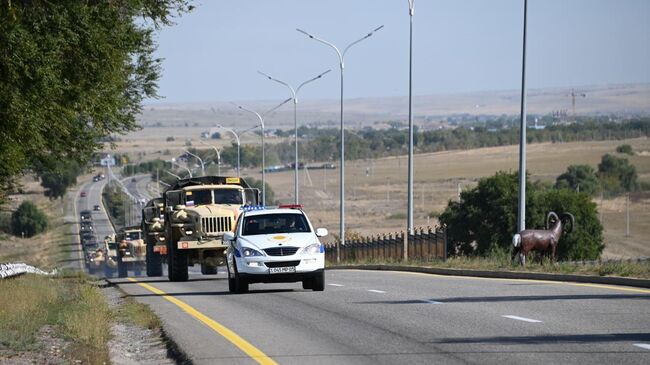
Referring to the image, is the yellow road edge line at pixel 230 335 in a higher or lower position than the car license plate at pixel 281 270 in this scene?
lower

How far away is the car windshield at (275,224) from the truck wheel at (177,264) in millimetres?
10276

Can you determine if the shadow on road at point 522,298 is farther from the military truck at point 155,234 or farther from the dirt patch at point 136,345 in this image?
the military truck at point 155,234

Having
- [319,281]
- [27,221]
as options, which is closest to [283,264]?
→ [319,281]

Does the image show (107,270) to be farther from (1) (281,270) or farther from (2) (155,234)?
(1) (281,270)

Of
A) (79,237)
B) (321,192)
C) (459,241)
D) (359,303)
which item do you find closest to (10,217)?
(79,237)

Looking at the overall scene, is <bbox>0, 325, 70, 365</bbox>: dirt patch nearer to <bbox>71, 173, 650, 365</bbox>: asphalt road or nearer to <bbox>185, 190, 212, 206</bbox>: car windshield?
<bbox>71, 173, 650, 365</bbox>: asphalt road

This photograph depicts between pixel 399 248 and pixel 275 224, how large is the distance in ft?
68.8

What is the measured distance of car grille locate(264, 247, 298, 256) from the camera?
92.5ft

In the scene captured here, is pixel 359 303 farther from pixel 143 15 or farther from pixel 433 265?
pixel 433 265

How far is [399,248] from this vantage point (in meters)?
50.1

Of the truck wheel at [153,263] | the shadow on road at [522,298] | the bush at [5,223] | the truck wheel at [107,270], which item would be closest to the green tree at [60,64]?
the shadow on road at [522,298]

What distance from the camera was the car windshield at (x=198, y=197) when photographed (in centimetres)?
3991

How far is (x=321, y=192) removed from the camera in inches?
6900

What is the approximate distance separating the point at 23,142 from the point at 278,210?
549cm
